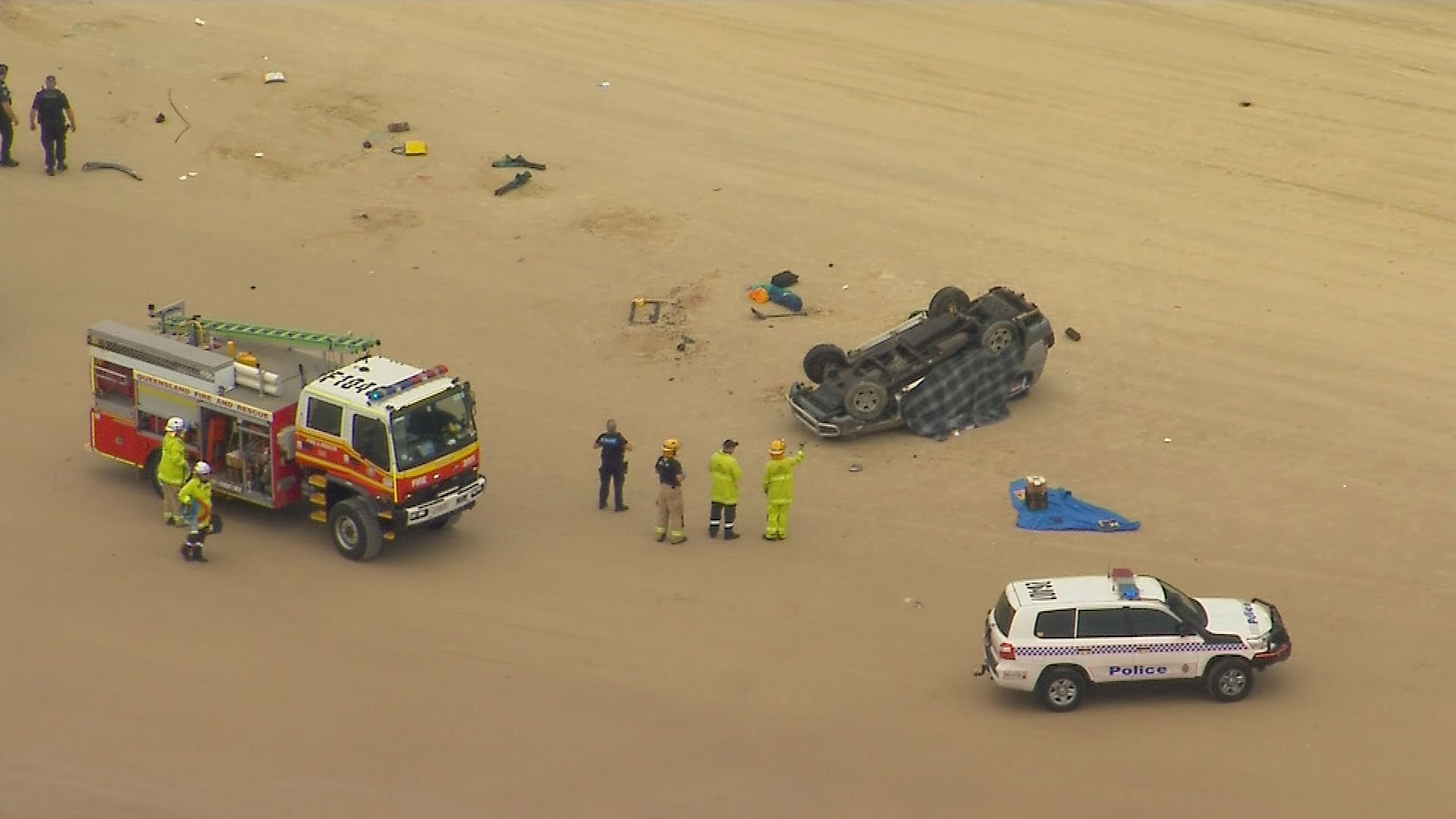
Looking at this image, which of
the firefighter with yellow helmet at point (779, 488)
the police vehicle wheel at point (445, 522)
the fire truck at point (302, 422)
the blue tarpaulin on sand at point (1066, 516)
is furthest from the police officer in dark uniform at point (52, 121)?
the blue tarpaulin on sand at point (1066, 516)

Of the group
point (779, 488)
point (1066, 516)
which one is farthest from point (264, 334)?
point (1066, 516)

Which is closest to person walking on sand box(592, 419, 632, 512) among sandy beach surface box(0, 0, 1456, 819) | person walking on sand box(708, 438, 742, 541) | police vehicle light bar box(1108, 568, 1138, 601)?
sandy beach surface box(0, 0, 1456, 819)

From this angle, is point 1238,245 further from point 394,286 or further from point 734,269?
point 394,286

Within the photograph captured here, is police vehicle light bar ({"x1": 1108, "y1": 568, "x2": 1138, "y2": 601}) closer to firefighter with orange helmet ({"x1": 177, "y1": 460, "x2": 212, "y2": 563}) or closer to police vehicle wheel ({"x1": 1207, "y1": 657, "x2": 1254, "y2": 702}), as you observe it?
police vehicle wheel ({"x1": 1207, "y1": 657, "x2": 1254, "y2": 702})

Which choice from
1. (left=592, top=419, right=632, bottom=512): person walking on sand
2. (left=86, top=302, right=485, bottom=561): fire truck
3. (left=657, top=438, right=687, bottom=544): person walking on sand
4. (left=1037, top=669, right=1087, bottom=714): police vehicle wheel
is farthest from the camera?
(left=592, top=419, right=632, bottom=512): person walking on sand

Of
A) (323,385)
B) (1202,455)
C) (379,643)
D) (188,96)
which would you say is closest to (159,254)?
(188,96)

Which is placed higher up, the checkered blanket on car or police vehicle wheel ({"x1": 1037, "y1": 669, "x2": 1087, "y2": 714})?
the checkered blanket on car

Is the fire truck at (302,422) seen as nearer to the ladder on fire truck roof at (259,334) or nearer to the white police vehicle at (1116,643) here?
the ladder on fire truck roof at (259,334)
